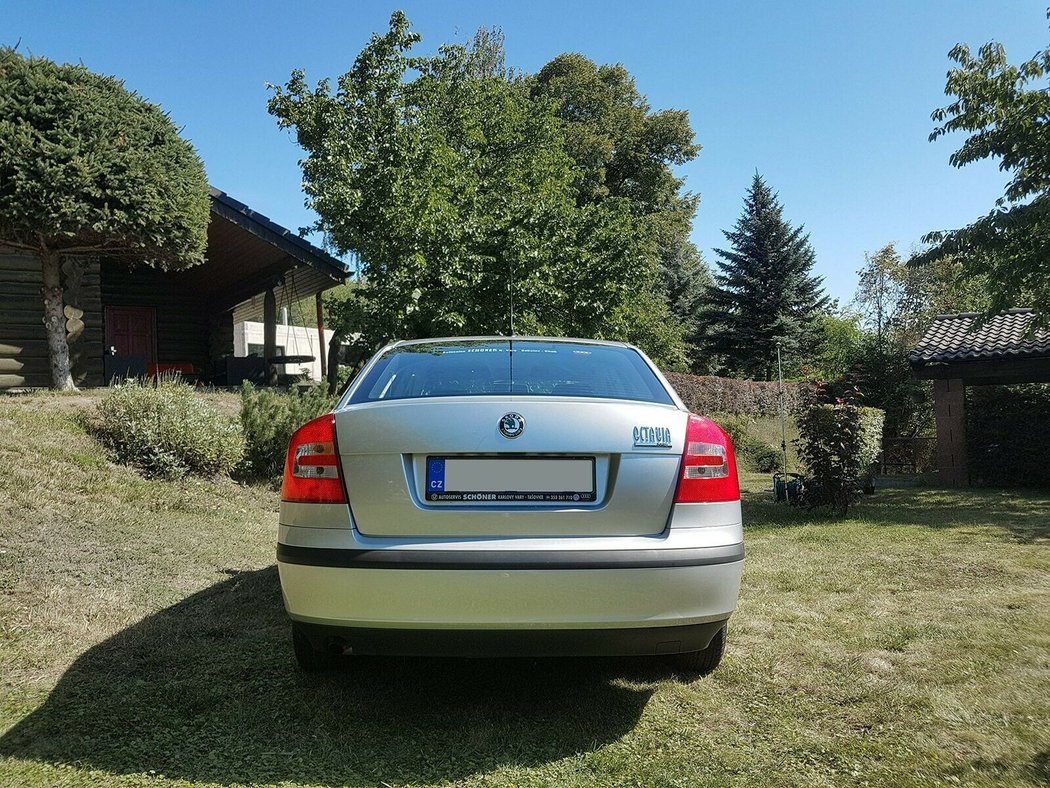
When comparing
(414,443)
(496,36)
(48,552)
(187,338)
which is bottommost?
(48,552)

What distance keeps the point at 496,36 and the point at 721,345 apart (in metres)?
18.7

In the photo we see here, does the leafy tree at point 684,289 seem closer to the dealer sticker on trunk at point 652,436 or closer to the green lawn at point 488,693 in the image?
the green lawn at point 488,693

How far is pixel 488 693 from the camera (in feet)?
10.8

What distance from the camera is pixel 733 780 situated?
2.49 meters

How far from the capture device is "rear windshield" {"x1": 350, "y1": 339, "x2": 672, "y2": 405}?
125 inches

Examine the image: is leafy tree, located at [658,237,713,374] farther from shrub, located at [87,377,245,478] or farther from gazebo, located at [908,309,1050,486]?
shrub, located at [87,377,245,478]

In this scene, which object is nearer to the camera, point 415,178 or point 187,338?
point 415,178

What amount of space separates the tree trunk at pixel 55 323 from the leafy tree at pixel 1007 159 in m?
12.7

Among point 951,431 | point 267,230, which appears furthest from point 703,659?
point 951,431

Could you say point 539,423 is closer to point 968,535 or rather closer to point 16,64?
point 968,535

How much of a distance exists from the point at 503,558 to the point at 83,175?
9.37m

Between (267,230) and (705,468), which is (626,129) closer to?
(267,230)

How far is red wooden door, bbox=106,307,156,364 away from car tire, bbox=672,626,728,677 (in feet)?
55.4

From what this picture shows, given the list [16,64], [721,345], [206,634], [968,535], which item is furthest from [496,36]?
[206,634]
